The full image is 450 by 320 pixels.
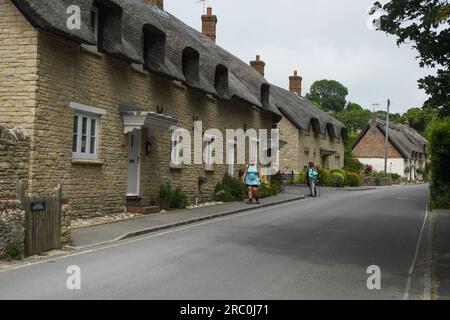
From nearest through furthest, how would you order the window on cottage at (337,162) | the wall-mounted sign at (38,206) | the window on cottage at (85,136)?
1. the wall-mounted sign at (38,206)
2. the window on cottage at (85,136)
3. the window on cottage at (337,162)

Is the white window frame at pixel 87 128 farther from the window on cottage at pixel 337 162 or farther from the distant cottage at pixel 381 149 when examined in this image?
the distant cottage at pixel 381 149

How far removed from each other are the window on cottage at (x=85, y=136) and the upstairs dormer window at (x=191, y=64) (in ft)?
19.7

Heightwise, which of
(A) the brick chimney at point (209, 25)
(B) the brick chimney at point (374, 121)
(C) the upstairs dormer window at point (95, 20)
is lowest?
(C) the upstairs dormer window at point (95, 20)

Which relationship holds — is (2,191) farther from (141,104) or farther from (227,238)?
(141,104)

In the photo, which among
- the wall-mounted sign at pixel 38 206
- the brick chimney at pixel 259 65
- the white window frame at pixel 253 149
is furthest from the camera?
the brick chimney at pixel 259 65

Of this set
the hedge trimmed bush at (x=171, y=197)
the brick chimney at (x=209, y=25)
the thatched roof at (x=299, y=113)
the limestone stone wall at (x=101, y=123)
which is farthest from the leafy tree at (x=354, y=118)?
the hedge trimmed bush at (x=171, y=197)

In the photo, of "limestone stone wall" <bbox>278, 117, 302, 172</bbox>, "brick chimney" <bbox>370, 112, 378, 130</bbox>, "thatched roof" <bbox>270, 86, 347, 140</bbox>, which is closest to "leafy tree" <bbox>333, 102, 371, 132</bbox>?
"brick chimney" <bbox>370, 112, 378, 130</bbox>

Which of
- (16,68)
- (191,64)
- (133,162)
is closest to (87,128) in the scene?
(16,68)

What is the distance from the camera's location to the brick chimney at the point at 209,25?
104ft

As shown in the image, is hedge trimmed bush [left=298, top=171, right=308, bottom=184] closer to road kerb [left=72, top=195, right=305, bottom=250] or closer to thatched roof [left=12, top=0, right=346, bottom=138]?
thatched roof [left=12, top=0, right=346, bottom=138]

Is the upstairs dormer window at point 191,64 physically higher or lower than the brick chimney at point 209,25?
lower

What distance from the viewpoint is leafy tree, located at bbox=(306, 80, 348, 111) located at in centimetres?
11012

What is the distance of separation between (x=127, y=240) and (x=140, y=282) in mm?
4213

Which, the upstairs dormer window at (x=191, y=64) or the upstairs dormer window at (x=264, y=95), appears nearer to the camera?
the upstairs dormer window at (x=191, y=64)
